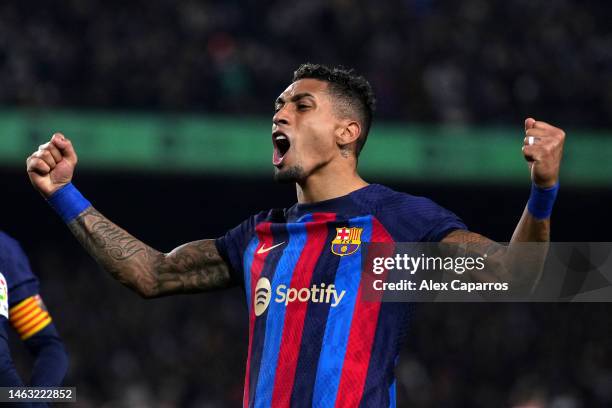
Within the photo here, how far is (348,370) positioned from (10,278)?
6.15 feet

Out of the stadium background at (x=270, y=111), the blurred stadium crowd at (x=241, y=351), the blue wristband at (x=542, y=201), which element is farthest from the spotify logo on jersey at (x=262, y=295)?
the stadium background at (x=270, y=111)

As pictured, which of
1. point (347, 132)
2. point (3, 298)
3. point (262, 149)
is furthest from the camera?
point (262, 149)

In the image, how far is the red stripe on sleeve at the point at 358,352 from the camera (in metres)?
3.56

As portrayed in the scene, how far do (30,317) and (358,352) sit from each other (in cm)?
186

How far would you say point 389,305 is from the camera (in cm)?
368

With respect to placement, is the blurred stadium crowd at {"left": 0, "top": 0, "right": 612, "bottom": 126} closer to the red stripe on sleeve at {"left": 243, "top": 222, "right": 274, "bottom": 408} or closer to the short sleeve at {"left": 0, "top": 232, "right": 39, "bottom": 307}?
the short sleeve at {"left": 0, "top": 232, "right": 39, "bottom": 307}

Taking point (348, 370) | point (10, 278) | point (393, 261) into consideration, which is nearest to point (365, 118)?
point (393, 261)

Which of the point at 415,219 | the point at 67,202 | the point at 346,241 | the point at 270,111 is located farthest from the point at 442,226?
the point at 270,111

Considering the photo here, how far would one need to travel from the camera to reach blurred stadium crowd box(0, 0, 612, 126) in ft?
49.8

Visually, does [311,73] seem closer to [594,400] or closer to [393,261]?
[393,261]

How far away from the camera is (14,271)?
187 inches

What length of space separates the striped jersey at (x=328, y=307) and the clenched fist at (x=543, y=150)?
1.65 ft

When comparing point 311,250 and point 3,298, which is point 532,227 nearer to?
point 311,250

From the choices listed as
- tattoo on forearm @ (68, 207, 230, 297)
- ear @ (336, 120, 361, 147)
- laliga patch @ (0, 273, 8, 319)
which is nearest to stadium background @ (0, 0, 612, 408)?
laliga patch @ (0, 273, 8, 319)
